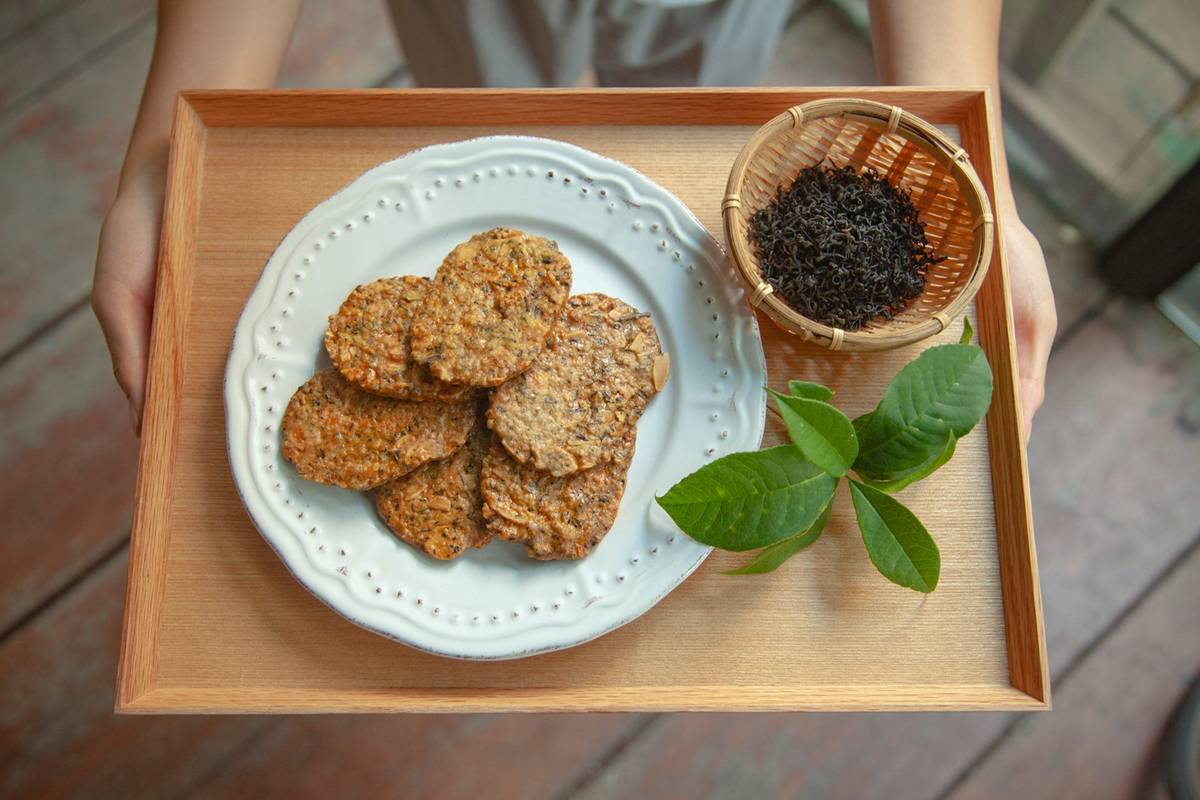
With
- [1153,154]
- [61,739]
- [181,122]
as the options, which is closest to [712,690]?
[181,122]

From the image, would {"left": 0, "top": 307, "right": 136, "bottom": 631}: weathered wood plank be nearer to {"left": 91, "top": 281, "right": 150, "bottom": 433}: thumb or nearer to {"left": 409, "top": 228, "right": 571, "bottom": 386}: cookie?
{"left": 91, "top": 281, "right": 150, "bottom": 433}: thumb

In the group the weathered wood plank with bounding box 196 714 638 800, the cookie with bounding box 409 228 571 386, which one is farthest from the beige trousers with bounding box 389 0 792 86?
the weathered wood plank with bounding box 196 714 638 800

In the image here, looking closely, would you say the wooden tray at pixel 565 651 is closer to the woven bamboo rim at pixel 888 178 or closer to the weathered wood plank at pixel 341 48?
the woven bamboo rim at pixel 888 178

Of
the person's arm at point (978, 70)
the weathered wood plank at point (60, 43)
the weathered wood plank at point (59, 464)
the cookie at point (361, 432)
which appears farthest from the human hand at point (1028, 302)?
the weathered wood plank at point (60, 43)

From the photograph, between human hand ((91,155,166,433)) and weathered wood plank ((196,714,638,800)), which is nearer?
human hand ((91,155,166,433))

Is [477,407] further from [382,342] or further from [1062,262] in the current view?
[1062,262]

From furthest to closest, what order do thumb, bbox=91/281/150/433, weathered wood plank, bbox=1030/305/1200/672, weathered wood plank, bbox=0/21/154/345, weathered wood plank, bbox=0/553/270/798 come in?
weathered wood plank, bbox=0/21/154/345
weathered wood plank, bbox=1030/305/1200/672
weathered wood plank, bbox=0/553/270/798
thumb, bbox=91/281/150/433
